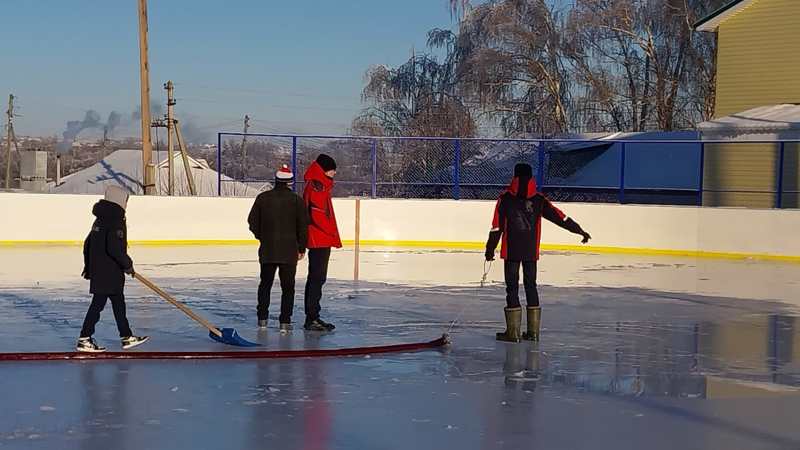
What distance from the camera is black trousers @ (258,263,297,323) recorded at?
32.3 ft

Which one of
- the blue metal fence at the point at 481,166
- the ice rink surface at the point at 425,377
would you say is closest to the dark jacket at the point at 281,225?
the ice rink surface at the point at 425,377

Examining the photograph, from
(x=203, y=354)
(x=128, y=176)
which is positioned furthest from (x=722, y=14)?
(x=128, y=176)

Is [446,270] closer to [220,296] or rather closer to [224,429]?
[220,296]

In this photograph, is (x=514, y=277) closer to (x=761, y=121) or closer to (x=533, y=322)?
(x=533, y=322)

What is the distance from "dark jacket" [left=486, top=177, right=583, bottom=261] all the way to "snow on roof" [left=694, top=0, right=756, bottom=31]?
2111 centimetres

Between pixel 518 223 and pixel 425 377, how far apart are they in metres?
2.10

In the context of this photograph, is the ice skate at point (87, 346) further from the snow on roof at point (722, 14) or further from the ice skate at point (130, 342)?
the snow on roof at point (722, 14)

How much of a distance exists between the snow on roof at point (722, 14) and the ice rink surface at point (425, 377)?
625 inches

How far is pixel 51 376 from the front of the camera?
784cm

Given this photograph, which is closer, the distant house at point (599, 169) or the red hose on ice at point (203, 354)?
the red hose on ice at point (203, 354)

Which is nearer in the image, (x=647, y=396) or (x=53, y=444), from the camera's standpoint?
(x=53, y=444)

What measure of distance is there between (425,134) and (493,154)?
642 inches

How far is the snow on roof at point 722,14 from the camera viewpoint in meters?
28.9

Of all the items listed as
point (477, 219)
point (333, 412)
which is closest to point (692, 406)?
point (333, 412)
